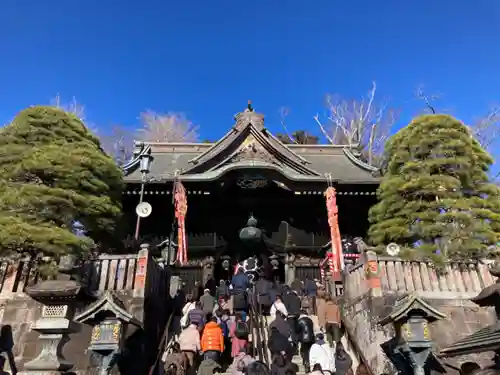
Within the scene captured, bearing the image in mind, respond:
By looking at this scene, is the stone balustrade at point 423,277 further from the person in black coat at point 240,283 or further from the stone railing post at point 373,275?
the person in black coat at point 240,283

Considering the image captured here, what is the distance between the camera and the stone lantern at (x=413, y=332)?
644cm

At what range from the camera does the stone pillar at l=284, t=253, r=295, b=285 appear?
15531 mm

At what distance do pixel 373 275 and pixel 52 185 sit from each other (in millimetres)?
9164

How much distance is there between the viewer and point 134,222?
52.9 ft

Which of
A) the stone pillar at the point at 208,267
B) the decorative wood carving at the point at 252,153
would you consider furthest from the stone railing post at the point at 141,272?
the decorative wood carving at the point at 252,153

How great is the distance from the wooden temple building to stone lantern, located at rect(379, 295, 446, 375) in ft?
26.8

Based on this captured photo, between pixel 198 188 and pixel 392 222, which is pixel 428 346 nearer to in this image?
pixel 392 222

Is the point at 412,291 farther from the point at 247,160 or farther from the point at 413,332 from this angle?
the point at 247,160

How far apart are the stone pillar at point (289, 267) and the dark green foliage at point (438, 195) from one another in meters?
4.07

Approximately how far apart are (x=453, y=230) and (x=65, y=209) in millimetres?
10919

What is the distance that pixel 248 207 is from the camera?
16.7 m

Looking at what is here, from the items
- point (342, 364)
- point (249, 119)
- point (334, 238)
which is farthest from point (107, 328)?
point (249, 119)

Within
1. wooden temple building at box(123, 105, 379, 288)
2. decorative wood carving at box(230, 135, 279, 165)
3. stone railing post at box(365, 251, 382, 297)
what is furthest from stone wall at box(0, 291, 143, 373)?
decorative wood carving at box(230, 135, 279, 165)

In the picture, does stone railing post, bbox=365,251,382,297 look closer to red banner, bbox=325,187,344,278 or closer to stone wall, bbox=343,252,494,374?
stone wall, bbox=343,252,494,374
